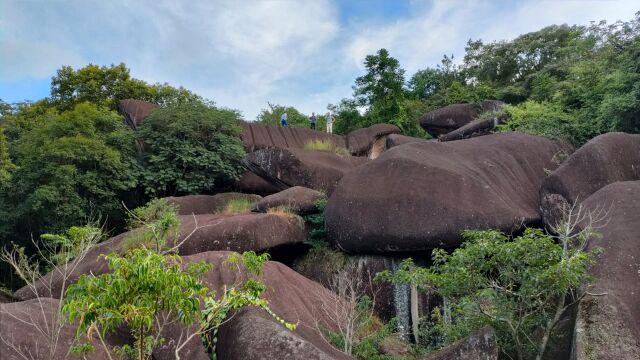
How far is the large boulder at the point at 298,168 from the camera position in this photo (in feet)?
49.9

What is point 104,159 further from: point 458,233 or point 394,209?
point 458,233

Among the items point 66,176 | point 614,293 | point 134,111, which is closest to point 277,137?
point 134,111

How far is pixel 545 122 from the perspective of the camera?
14102 millimetres

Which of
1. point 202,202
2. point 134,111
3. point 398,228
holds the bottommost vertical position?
point 398,228

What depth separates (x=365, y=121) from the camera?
25078 millimetres

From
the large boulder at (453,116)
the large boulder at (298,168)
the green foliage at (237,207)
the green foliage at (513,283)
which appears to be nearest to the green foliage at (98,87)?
the large boulder at (298,168)

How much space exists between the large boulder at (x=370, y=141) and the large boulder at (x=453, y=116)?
7.70ft

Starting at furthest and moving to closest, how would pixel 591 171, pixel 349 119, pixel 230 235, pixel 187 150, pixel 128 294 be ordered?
1. pixel 349 119
2. pixel 187 150
3. pixel 230 235
4. pixel 591 171
5. pixel 128 294

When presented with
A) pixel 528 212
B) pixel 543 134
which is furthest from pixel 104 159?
pixel 543 134

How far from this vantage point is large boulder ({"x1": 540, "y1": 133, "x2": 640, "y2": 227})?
9.57m

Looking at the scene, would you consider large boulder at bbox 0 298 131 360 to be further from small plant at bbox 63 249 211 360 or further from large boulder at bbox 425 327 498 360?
large boulder at bbox 425 327 498 360

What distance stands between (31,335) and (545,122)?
43.3 ft

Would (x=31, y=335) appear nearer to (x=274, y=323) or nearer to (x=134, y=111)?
(x=274, y=323)

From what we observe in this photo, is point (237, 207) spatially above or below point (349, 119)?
below
